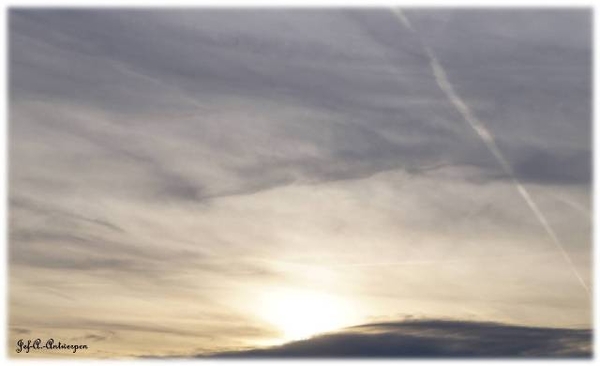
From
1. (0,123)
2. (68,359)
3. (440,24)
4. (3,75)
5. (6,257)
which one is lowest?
(68,359)

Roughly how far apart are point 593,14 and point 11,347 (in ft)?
47.6

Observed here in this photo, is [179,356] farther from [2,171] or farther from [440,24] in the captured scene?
[440,24]

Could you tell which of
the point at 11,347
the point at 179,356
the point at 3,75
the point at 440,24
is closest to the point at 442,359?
the point at 179,356

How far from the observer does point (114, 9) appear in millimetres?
16203

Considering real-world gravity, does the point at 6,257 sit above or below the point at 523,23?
below

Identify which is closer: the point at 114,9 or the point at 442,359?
the point at 442,359

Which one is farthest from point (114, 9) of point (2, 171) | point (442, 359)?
point (442, 359)

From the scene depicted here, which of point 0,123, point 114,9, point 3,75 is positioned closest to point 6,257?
point 0,123

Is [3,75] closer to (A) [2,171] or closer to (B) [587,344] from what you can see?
(A) [2,171]

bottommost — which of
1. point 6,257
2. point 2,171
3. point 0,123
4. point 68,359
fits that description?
point 68,359

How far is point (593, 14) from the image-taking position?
15680 mm

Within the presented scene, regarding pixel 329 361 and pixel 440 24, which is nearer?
pixel 329 361

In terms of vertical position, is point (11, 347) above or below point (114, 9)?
below

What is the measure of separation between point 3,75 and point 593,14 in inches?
516
